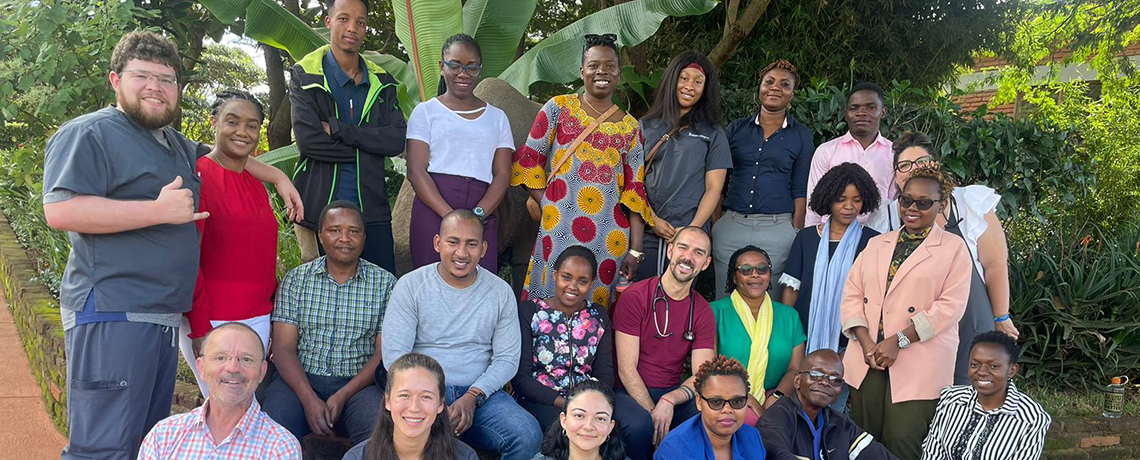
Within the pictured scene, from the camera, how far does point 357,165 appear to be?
169 inches

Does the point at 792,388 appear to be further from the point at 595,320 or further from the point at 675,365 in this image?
Answer: the point at 595,320

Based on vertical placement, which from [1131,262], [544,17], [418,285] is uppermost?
[544,17]

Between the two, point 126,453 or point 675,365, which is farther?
point 675,365

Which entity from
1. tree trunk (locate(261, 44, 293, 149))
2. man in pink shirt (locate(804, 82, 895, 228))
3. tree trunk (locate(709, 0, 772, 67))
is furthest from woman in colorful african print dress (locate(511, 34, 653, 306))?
tree trunk (locate(261, 44, 293, 149))

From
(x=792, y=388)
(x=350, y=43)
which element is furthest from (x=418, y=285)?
(x=792, y=388)

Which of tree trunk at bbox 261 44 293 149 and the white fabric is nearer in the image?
the white fabric

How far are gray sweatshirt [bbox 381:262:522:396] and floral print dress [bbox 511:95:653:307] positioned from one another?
1.99ft

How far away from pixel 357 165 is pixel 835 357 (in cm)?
249

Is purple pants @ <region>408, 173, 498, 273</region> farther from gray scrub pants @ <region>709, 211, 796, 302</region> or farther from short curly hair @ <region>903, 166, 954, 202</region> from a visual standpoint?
short curly hair @ <region>903, 166, 954, 202</region>

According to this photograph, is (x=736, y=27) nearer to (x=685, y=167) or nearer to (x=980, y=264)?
(x=685, y=167)

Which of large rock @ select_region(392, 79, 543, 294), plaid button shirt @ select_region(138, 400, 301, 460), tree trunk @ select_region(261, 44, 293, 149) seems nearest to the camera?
plaid button shirt @ select_region(138, 400, 301, 460)

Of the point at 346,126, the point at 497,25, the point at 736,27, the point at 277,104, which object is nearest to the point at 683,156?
the point at 346,126

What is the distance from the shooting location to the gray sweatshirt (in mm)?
3812

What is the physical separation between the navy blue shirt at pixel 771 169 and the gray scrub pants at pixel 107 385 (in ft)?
10.3
